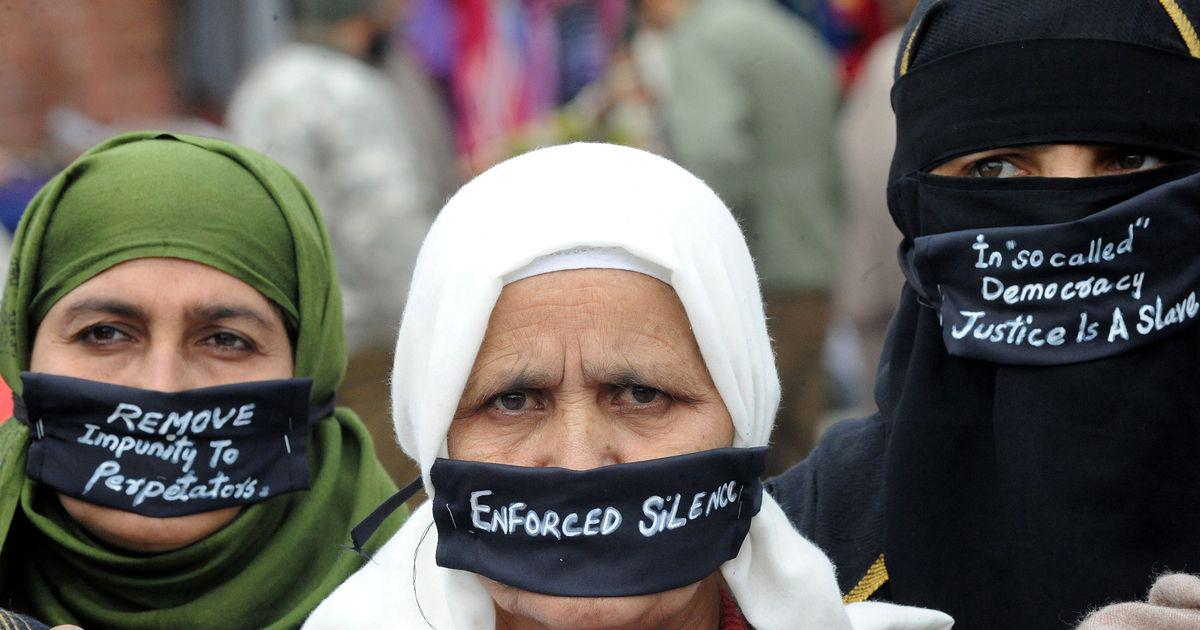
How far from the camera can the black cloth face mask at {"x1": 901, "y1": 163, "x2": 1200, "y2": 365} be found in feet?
11.3

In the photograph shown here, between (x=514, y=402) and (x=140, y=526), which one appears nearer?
(x=514, y=402)

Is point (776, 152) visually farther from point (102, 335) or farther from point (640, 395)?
point (640, 395)

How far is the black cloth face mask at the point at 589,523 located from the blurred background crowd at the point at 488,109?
10.5 feet

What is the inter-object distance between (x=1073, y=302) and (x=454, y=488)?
1.27m

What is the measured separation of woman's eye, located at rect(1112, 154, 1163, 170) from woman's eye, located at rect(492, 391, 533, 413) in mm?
1320

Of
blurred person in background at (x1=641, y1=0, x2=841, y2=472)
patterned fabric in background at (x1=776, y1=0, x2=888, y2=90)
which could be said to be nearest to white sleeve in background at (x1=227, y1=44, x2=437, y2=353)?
blurred person in background at (x1=641, y1=0, x2=841, y2=472)

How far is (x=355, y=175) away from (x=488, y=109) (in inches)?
130

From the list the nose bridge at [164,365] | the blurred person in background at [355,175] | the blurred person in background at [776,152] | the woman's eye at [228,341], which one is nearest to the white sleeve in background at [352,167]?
the blurred person in background at [355,175]

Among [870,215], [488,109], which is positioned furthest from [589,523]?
[488,109]

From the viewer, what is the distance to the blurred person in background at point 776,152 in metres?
7.89

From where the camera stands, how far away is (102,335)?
3.88 meters

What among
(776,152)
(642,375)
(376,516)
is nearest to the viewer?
(642,375)

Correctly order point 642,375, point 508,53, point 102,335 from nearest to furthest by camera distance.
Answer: point 642,375 → point 102,335 → point 508,53

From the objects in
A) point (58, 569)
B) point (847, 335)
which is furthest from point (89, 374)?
point (847, 335)
